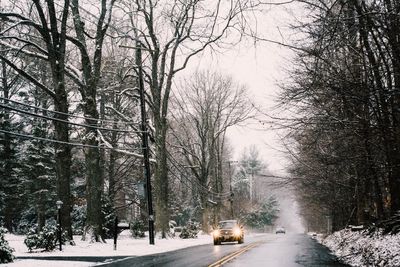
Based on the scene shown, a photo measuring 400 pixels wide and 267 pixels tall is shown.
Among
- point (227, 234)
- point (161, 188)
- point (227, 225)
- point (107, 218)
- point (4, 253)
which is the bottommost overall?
point (4, 253)

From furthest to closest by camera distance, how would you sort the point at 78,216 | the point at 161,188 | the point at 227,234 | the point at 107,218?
the point at 78,216 < the point at 107,218 < the point at 161,188 < the point at 227,234

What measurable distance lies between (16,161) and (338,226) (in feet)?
97.0

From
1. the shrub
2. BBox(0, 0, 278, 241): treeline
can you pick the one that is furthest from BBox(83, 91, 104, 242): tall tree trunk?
the shrub

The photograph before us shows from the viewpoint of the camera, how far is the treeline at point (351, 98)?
1027 cm

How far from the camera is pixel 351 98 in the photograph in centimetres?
1091

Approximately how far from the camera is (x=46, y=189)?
1736 inches

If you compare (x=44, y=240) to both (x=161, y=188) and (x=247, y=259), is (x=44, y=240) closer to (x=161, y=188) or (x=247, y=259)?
(x=247, y=259)

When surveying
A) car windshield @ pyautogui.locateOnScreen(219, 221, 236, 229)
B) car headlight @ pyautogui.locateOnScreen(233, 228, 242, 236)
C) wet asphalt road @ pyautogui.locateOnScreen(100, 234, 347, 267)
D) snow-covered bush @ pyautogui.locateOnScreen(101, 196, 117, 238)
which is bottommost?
wet asphalt road @ pyautogui.locateOnScreen(100, 234, 347, 267)

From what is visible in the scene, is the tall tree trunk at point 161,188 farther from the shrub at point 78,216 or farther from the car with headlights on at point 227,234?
the shrub at point 78,216

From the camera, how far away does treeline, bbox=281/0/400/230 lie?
10273 mm

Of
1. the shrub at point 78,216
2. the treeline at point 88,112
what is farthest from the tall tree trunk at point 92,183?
the shrub at point 78,216

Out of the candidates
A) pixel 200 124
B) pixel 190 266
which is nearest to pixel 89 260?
pixel 190 266

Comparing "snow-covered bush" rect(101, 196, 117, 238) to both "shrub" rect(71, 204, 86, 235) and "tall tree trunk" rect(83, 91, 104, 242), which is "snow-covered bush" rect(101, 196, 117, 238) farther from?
"tall tree trunk" rect(83, 91, 104, 242)

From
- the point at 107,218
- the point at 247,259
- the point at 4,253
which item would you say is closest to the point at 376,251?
the point at 247,259
